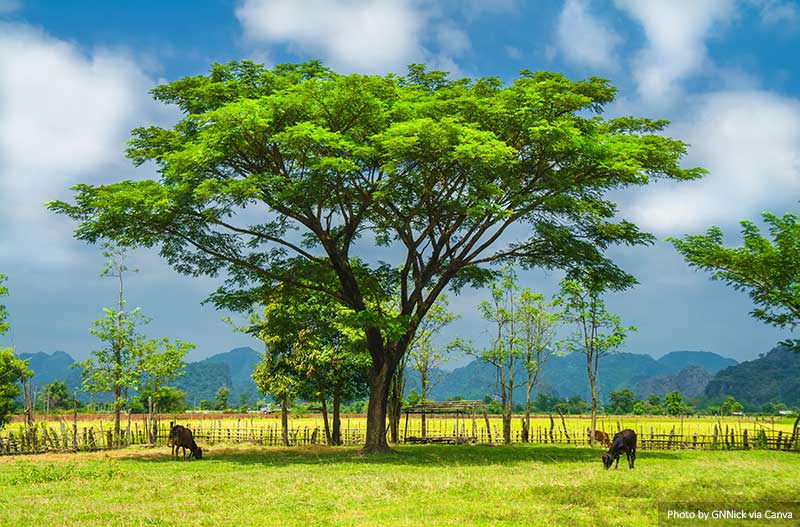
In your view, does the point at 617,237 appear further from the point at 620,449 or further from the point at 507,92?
the point at 620,449

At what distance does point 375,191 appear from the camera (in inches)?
934

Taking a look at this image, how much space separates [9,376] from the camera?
36.2 meters

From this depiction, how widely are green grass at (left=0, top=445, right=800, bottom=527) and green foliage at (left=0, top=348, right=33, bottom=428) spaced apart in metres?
15.0

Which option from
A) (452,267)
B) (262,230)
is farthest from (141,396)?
(452,267)

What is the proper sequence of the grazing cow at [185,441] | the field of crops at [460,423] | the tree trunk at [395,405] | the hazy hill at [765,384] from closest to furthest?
the grazing cow at [185,441]
the tree trunk at [395,405]
the field of crops at [460,423]
the hazy hill at [765,384]

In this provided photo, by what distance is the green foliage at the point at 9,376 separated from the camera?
3550 centimetres

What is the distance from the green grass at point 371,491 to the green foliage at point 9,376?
15031 millimetres

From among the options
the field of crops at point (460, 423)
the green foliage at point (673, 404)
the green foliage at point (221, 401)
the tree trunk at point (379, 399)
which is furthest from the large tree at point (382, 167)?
the green foliage at point (221, 401)

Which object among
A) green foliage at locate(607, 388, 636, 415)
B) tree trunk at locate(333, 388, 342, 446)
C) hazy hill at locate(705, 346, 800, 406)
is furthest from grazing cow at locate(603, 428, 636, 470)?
hazy hill at locate(705, 346, 800, 406)

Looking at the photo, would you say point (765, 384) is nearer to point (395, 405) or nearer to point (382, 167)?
point (395, 405)

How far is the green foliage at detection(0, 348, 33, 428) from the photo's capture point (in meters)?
35.5

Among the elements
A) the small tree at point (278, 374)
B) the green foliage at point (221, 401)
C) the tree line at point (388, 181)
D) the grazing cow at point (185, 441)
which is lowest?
the green foliage at point (221, 401)

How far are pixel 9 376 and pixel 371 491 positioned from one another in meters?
29.8

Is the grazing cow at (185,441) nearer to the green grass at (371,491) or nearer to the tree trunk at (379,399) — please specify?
the green grass at (371,491)
